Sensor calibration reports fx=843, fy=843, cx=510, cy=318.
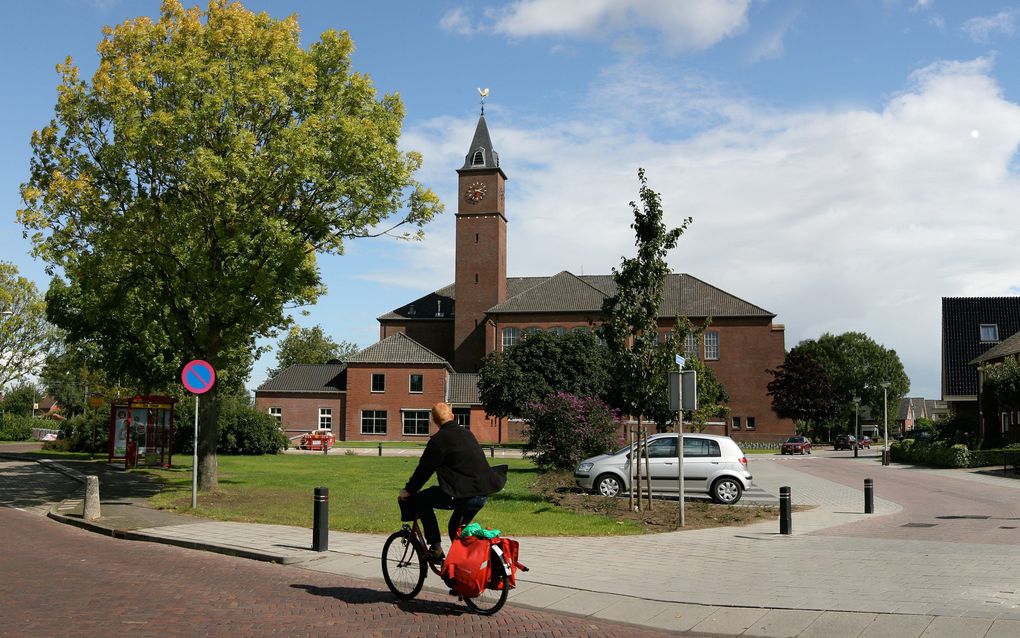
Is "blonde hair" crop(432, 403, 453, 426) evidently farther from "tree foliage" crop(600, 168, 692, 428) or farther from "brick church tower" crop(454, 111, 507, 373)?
"brick church tower" crop(454, 111, 507, 373)

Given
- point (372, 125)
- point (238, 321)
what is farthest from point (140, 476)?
point (372, 125)

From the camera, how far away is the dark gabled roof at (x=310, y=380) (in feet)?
227

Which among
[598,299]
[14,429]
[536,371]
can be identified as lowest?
[14,429]

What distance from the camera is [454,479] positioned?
773 centimetres

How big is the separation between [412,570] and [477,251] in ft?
215

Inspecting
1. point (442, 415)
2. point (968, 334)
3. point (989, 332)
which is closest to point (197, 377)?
point (442, 415)

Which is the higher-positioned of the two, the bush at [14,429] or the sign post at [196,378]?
the sign post at [196,378]

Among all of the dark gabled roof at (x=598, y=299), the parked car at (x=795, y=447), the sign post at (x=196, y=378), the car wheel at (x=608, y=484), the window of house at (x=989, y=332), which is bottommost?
the parked car at (x=795, y=447)

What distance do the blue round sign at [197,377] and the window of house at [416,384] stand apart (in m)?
52.3

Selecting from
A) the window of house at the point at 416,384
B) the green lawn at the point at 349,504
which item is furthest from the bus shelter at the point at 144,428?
the window of house at the point at 416,384

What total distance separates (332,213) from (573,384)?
1002 inches

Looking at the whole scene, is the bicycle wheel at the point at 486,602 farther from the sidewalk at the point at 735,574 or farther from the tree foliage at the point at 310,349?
the tree foliage at the point at 310,349

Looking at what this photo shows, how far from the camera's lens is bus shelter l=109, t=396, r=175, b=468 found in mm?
28734

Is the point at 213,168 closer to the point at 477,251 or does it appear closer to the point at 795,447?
the point at 795,447
